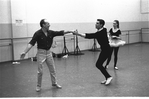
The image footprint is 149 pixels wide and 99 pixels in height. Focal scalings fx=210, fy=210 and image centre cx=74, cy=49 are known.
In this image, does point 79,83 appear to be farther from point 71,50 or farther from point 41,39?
point 71,50

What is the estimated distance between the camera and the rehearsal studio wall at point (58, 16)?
395 inches

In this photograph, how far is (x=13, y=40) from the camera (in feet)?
33.6

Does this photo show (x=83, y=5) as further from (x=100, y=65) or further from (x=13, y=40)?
(x=100, y=65)

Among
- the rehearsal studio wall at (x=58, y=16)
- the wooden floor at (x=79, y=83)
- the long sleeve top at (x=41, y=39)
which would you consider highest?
the rehearsal studio wall at (x=58, y=16)

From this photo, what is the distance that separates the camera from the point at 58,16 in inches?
474

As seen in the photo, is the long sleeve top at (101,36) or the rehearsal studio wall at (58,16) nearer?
the long sleeve top at (101,36)

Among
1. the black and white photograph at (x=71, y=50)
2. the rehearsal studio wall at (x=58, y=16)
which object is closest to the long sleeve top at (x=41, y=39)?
the black and white photograph at (x=71, y=50)

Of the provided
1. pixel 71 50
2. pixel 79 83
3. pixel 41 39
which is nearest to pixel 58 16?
pixel 71 50

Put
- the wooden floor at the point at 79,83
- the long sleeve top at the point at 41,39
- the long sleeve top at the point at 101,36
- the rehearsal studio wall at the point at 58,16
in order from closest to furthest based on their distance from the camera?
the wooden floor at the point at 79,83, the long sleeve top at the point at 41,39, the long sleeve top at the point at 101,36, the rehearsal studio wall at the point at 58,16

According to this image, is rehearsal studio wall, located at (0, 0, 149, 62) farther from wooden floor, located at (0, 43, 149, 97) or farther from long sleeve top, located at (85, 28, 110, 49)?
long sleeve top, located at (85, 28, 110, 49)

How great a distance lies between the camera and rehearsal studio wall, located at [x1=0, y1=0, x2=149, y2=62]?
10023mm

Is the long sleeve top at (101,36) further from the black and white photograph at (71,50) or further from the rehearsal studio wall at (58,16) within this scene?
the rehearsal studio wall at (58,16)

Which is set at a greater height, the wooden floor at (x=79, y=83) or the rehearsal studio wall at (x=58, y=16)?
the rehearsal studio wall at (x=58, y=16)

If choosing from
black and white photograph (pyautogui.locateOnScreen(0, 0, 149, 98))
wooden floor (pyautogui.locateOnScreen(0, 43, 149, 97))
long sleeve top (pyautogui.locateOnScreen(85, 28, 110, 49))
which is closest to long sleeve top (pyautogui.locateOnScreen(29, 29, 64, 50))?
black and white photograph (pyautogui.locateOnScreen(0, 0, 149, 98))
